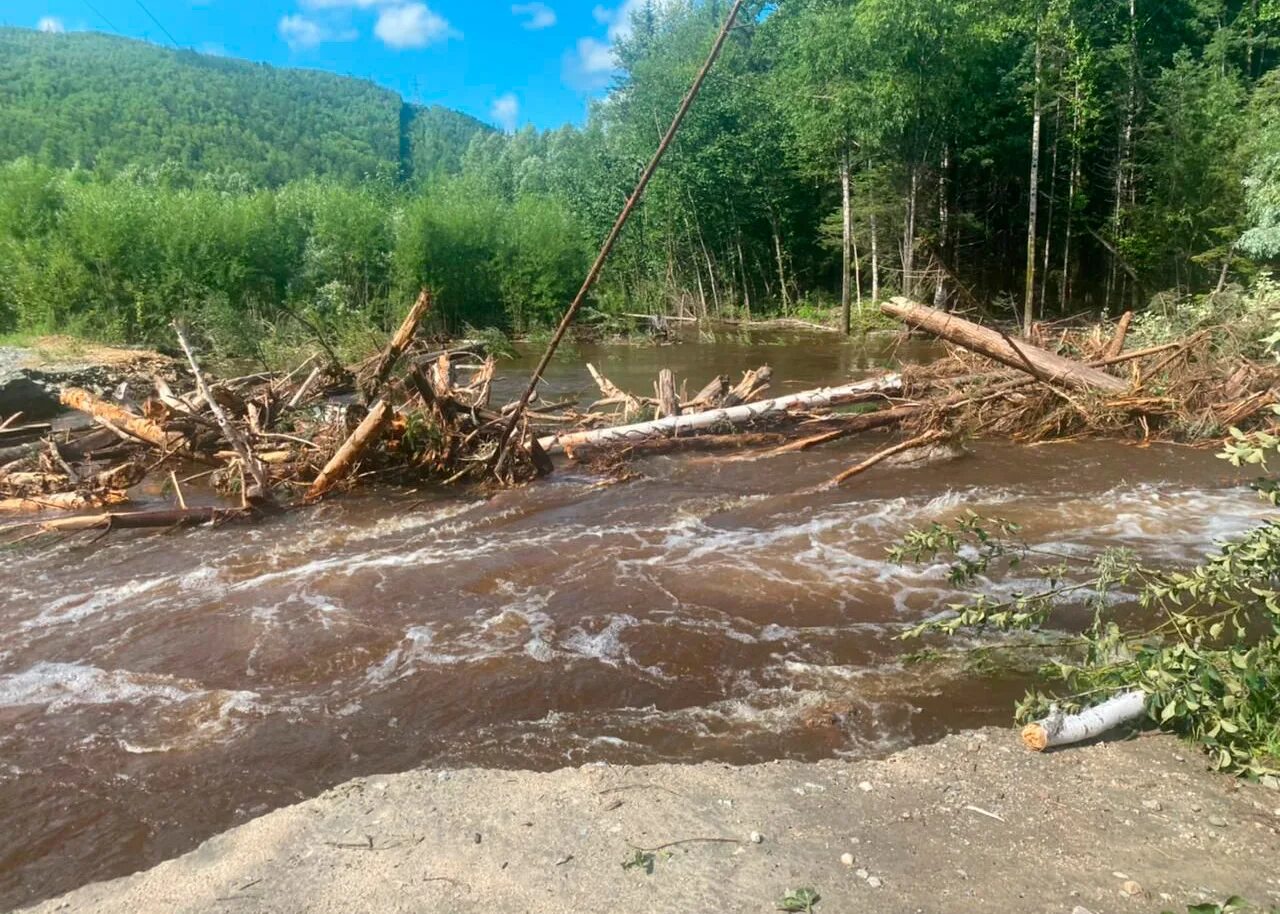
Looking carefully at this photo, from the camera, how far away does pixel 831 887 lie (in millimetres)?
2779

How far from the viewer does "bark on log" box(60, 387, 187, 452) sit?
→ 9.16 m

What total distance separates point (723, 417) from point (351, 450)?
14.1 feet

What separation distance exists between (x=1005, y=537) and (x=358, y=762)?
17.7 ft

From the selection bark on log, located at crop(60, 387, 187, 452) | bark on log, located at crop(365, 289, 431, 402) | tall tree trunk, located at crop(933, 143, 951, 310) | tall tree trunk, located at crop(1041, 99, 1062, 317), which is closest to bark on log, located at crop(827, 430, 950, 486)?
bark on log, located at crop(365, 289, 431, 402)

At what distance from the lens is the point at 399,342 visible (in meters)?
8.73

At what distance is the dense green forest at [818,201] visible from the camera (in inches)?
792

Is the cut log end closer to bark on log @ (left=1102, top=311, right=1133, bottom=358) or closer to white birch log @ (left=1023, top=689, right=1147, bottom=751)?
white birch log @ (left=1023, top=689, right=1147, bottom=751)

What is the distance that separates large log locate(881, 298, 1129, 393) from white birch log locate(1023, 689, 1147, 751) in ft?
18.0

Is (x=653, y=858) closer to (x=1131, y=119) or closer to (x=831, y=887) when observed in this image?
(x=831, y=887)

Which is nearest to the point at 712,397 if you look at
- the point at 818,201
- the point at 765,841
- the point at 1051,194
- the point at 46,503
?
the point at 46,503

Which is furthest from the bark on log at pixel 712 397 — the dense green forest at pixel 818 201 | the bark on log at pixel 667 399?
the dense green forest at pixel 818 201

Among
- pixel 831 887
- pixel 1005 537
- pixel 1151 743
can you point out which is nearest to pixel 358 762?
pixel 831 887

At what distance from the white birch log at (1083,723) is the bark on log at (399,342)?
6400mm

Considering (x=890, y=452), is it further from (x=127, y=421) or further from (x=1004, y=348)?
(x=127, y=421)
